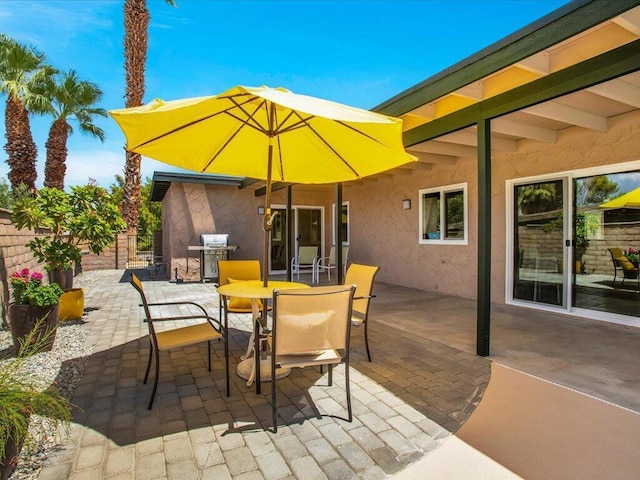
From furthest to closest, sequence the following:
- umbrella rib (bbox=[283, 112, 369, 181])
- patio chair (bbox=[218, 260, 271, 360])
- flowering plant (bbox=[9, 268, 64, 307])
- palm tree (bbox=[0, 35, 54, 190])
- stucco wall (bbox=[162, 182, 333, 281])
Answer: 1. palm tree (bbox=[0, 35, 54, 190])
2. stucco wall (bbox=[162, 182, 333, 281])
3. patio chair (bbox=[218, 260, 271, 360])
4. flowering plant (bbox=[9, 268, 64, 307])
5. umbrella rib (bbox=[283, 112, 369, 181])

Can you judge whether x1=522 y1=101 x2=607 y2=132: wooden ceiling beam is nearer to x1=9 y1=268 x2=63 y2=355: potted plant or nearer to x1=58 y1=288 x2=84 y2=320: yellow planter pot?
x1=9 y1=268 x2=63 y2=355: potted plant

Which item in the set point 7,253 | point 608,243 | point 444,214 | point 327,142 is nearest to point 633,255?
point 608,243

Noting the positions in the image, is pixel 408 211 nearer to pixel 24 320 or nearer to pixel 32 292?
pixel 32 292

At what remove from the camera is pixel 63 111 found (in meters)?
14.5

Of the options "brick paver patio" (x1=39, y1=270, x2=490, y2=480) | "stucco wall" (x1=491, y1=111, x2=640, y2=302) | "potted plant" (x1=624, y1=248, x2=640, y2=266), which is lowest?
"brick paver patio" (x1=39, y1=270, x2=490, y2=480)

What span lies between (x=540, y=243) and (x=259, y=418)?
5286 mm

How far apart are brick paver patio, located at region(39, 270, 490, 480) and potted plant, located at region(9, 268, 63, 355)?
1.72 feet

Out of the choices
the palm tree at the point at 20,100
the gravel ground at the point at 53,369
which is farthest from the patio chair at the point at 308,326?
the palm tree at the point at 20,100

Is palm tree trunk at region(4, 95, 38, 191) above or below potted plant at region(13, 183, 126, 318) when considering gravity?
above

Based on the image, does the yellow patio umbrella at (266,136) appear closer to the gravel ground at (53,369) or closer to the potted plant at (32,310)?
the gravel ground at (53,369)

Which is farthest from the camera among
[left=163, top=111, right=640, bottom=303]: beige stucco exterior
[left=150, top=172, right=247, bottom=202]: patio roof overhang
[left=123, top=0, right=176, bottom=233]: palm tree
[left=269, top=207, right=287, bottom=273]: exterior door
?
[left=123, top=0, right=176, bottom=233]: palm tree

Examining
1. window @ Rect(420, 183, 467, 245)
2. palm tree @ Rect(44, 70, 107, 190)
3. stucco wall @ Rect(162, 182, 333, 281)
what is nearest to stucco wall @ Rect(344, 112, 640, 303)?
window @ Rect(420, 183, 467, 245)

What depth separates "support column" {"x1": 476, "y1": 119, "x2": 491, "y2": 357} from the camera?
3.51 metres

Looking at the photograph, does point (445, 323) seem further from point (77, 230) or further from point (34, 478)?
point (77, 230)
